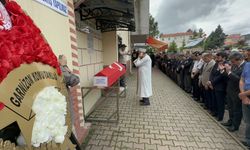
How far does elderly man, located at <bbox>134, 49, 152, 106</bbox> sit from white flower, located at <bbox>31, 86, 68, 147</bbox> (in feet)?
15.9

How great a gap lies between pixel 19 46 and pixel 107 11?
15.1 ft

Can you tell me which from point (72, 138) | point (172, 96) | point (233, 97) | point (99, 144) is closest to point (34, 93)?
point (72, 138)

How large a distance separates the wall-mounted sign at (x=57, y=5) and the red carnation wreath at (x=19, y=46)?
1301 millimetres

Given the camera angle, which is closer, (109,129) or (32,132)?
(32,132)

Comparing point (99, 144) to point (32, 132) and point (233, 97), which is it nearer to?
point (32, 132)

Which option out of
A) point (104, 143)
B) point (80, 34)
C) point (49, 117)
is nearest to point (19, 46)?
point (49, 117)

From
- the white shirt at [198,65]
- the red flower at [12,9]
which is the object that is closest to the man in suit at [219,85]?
the white shirt at [198,65]

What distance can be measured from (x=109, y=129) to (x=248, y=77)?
2.99m

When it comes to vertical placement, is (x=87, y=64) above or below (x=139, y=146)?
above

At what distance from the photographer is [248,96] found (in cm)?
326

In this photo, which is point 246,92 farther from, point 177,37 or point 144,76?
point 177,37

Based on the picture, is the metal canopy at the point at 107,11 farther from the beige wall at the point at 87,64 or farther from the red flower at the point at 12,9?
the red flower at the point at 12,9

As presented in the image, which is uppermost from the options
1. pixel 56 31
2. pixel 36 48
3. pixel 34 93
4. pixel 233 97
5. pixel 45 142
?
pixel 56 31

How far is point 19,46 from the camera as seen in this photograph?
1.10 metres
